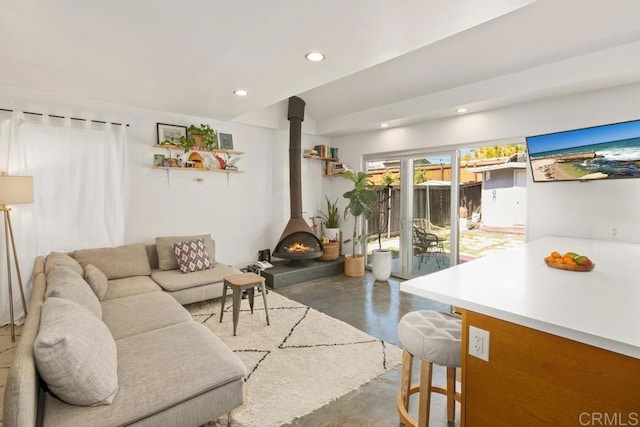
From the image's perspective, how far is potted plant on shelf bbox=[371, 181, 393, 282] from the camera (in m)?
5.03

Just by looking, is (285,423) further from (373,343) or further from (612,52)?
(612,52)

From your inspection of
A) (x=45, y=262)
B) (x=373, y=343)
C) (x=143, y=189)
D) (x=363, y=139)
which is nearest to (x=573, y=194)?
(x=373, y=343)

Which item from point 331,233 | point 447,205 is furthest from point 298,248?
point 447,205

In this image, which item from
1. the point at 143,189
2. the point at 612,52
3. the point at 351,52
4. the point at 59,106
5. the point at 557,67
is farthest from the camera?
the point at 143,189

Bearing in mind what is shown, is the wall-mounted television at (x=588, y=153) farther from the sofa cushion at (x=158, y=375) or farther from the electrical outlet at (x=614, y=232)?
the sofa cushion at (x=158, y=375)

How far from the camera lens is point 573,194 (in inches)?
133

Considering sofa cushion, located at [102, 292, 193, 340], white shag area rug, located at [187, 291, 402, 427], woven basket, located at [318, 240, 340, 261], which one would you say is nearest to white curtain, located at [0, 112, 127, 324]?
sofa cushion, located at [102, 292, 193, 340]

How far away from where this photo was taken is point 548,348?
1190 mm

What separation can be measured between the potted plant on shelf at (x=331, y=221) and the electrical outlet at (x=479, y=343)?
440 cm

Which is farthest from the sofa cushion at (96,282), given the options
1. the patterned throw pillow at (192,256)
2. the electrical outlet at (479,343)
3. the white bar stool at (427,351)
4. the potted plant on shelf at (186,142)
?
the electrical outlet at (479,343)

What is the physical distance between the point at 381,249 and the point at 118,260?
12.4 ft

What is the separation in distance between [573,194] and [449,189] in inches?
56.9

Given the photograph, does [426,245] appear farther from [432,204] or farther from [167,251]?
[167,251]

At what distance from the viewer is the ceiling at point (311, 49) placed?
6.48 feet
